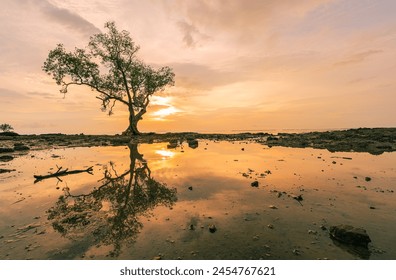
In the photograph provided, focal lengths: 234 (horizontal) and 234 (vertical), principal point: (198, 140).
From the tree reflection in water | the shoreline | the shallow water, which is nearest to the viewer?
the shallow water

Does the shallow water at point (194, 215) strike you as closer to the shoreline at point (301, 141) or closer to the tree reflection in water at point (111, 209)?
the tree reflection in water at point (111, 209)

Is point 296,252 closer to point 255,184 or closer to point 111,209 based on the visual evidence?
point 255,184

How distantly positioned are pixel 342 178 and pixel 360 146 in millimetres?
15828

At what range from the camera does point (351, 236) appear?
5242mm

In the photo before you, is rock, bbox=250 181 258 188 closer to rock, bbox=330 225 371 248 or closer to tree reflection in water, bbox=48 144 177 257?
tree reflection in water, bbox=48 144 177 257

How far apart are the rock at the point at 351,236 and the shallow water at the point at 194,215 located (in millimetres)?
Answer: 186

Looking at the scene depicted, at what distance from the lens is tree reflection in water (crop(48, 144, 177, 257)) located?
583cm

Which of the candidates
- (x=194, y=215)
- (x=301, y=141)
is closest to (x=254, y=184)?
(x=194, y=215)

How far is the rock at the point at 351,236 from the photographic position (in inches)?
203

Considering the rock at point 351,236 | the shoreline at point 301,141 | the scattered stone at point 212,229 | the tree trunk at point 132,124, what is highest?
the tree trunk at point 132,124

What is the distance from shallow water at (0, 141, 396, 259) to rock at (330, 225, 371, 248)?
0.61 ft

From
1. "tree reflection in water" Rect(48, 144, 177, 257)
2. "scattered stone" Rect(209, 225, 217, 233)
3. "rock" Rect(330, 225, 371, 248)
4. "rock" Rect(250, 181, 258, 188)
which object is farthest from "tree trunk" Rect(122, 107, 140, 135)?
"rock" Rect(330, 225, 371, 248)

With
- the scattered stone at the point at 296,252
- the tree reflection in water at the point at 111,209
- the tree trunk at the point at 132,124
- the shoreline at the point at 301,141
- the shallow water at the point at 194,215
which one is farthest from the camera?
the tree trunk at the point at 132,124

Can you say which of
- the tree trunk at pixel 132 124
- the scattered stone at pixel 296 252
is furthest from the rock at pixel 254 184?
the tree trunk at pixel 132 124
